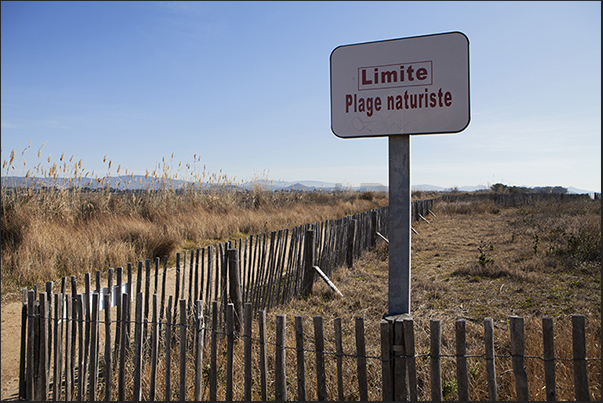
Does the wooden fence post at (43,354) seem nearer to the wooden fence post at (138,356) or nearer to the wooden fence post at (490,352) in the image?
the wooden fence post at (138,356)

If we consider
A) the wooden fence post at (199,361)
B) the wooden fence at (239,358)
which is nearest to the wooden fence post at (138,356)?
the wooden fence at (239,358)

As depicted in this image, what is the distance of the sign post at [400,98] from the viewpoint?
1.96 metres

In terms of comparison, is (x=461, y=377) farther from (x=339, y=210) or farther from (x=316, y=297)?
(x=339, y=210)

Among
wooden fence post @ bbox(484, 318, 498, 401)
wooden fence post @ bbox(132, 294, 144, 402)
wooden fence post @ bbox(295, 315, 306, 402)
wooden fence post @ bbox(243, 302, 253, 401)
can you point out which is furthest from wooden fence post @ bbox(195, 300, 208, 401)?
wooden fence post @ bbox(484, 318, 498, 401)

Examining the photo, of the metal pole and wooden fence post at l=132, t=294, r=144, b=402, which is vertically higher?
the metal pole

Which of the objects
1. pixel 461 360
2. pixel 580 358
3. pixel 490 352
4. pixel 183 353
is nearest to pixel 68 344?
pixel 183 353

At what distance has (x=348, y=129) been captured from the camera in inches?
83.5

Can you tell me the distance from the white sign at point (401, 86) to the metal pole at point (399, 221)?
0.11 metres

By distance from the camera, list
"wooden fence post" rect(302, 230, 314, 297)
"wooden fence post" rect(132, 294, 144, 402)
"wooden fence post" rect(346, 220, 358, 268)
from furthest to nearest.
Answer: "wooden fence post" rect(346, 220, 358, 268) → "wooden fence post" rect(302, 230, 314, 297) → "wooden fence post" rect(132, 294, 144, 402)

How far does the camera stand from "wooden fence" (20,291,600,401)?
6.69 ft

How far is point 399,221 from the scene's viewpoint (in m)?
2.12

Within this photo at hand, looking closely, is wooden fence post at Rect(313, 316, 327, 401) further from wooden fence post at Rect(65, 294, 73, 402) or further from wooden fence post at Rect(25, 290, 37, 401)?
wooden fence post at Rect(25, 290, 37, 401)

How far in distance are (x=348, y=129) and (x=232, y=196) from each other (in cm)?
1369

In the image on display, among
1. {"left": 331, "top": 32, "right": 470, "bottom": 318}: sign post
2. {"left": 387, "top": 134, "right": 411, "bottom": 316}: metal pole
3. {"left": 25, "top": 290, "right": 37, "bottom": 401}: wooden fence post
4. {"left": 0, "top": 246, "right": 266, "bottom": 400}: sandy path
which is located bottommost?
{"left": 0, "top": 246, "right": 266, "bottom": 400}: sandy path
